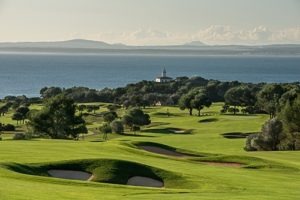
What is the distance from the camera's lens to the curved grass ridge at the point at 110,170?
2639cm

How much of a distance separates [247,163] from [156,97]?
11137 centimetres

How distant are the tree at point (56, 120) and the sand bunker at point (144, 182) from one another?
39438 millimetres

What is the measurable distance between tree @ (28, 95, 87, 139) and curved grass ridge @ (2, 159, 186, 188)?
37989 mm

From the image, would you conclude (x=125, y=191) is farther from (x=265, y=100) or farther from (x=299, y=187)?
(x=265, y=100)

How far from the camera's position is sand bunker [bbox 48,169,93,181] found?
26725mm

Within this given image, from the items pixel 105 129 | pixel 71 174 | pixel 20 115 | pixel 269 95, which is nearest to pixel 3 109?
pixel 20 115

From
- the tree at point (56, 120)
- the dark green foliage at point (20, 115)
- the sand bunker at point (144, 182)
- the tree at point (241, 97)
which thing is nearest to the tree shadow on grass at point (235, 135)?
the tree at point (56, 120)

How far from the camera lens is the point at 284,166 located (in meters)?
34.2

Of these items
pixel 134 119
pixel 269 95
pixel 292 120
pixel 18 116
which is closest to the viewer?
pixel 292 120

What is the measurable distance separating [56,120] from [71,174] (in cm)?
4181

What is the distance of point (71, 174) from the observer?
2723 cm

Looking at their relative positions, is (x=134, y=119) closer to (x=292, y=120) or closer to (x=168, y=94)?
(x=292, y=120)

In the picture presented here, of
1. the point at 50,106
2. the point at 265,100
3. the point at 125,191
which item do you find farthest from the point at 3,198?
the point at 265,100

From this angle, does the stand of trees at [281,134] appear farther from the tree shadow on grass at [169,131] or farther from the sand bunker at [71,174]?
the sand bunker at [71,174]
